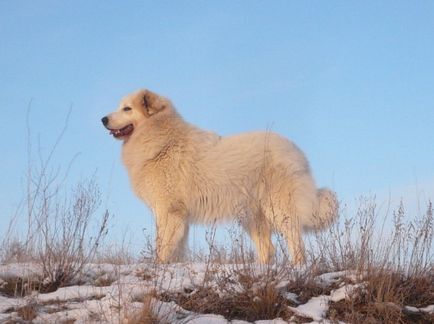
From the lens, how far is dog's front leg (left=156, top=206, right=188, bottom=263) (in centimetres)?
711

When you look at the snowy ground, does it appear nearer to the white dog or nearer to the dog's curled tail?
the dog's curled tail

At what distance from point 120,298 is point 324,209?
12.8ft

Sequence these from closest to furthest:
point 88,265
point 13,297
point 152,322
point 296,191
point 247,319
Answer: point 152,322, point 247,319, point 13,297, point 88,265, point 296,191

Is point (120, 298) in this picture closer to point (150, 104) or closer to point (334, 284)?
point (334, 284)

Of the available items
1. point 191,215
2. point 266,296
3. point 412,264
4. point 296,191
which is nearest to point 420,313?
point 412,264

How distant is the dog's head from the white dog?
0.11 ft

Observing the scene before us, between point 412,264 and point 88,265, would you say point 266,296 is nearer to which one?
point 412,264

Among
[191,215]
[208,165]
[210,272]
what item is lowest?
[210,272]

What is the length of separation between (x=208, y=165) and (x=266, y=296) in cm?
355

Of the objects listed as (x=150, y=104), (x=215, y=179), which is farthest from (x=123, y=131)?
(x=215, y=179)

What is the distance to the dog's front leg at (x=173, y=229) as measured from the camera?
7113mm

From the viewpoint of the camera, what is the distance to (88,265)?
564 centimetres

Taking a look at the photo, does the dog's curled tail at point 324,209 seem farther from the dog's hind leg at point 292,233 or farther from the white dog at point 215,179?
the dog's hind leg at point 292,233

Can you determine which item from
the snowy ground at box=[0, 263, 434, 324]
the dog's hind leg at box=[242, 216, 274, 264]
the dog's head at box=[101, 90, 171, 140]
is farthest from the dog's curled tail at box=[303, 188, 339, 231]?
the dog's head at box=[101, 90, 171, 140]
